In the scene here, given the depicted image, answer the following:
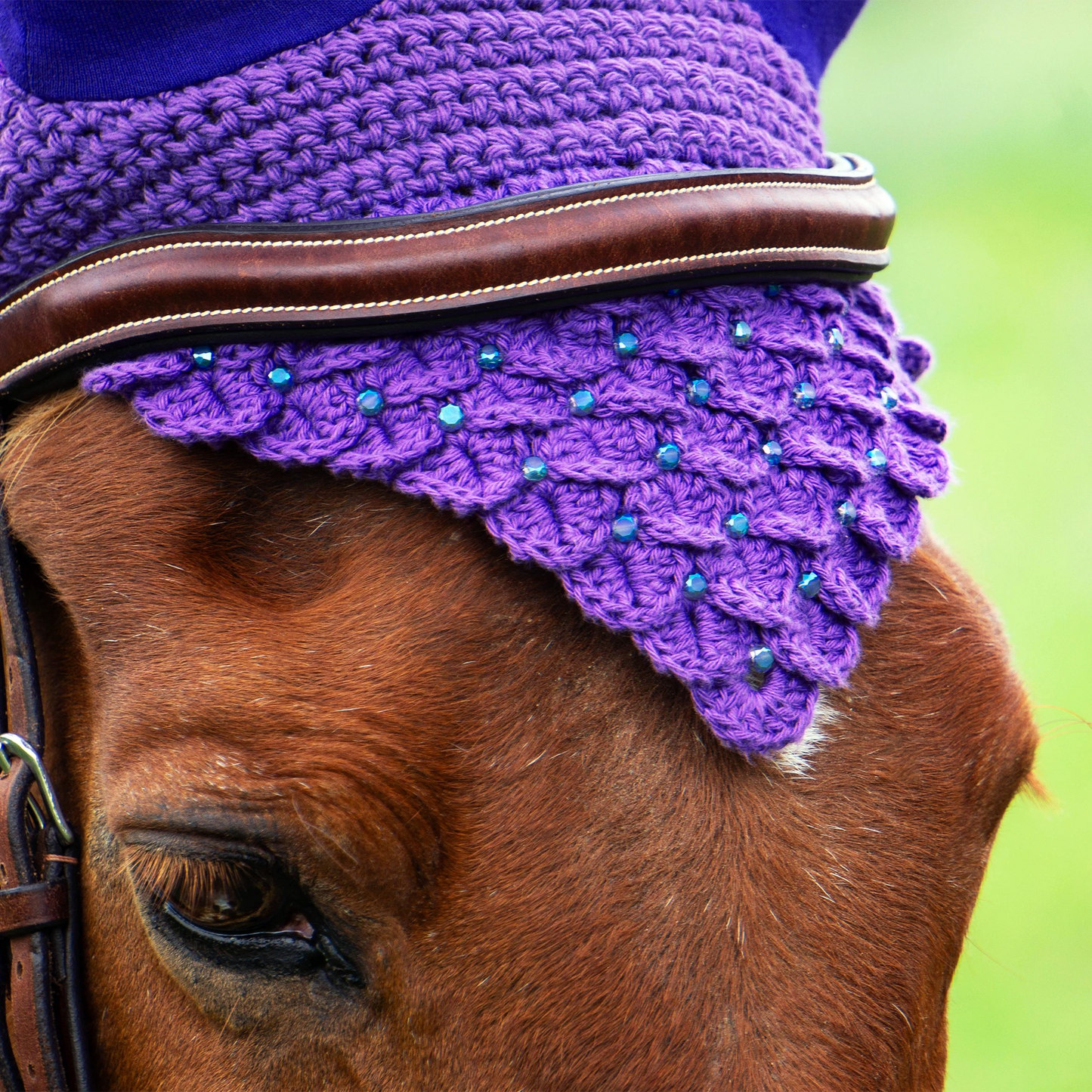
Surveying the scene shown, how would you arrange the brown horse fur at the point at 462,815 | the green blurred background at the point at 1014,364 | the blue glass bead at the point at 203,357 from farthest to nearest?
the green blurred background at the point at 1014,364 → the blue glass bead at the point at 203,357 → the brown horse fur at the point at 462,815

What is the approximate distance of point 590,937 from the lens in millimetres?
1248

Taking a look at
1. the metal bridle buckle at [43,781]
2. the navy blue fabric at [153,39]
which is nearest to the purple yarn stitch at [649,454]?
the navy blue fabric at [153,39]

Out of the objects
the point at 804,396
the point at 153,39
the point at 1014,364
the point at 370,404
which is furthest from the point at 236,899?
the point at 1014,364

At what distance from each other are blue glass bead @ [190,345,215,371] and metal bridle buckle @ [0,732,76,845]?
50 centimetres

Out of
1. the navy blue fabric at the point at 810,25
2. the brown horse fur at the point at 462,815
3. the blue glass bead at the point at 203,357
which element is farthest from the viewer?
the navy blue fabric at the point at 810,25

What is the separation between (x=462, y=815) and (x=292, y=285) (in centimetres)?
60

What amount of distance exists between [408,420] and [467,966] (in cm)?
58

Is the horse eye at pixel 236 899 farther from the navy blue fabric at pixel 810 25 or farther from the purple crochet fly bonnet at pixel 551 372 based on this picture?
the navy blue fabric at pixel 810 25

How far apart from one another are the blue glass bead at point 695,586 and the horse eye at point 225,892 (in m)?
0.52

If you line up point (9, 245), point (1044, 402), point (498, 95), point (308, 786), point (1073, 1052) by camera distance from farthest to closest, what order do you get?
point (1044, 402)
point (1073, 1052)
point (9, 245)
point (498, 95)
point (308, 786)

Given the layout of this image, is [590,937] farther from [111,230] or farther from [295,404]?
[111,230]

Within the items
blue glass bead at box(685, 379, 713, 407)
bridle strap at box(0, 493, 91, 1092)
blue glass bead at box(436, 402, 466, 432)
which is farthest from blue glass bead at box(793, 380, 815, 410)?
bridle strap at box(0, 493, 91, 1092)

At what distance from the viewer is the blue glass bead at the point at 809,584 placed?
1312 mm

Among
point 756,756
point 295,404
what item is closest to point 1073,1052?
point 756,756
